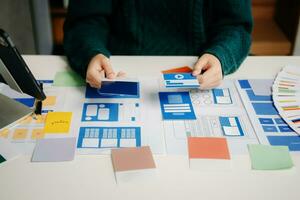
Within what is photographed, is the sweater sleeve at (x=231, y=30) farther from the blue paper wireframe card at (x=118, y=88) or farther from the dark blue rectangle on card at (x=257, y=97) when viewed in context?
the blue paper wireframe card at (x=118, y=88)

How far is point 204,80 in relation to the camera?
3.11 ft

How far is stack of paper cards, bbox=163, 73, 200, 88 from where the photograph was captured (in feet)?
2.88

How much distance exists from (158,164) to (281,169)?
0.23 m

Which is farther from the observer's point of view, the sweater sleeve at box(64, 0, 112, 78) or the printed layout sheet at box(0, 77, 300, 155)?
the sweater sleeve at box(64, 0, 112, 78)

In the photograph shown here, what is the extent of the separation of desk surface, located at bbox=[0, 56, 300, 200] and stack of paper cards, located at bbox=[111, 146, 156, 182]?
0.01 metres

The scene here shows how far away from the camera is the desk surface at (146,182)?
0.69 meters

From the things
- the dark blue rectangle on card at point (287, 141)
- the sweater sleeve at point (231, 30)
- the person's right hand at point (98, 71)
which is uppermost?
the sweater sleeve at point (231, 30)

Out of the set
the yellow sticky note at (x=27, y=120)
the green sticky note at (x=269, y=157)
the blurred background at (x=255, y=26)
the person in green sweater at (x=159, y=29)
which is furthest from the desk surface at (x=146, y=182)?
the blurred background at (x=255, y=26)

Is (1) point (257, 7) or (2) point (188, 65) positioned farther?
(1) point (257, 7)

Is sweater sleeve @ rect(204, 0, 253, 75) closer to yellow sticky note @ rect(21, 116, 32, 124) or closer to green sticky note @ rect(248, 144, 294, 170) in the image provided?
green sticky note @ rect(248, 144, 294, 170)

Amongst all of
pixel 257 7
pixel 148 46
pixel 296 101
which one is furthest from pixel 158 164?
pixel 257 7

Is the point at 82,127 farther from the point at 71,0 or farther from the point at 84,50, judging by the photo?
the point at 71,0

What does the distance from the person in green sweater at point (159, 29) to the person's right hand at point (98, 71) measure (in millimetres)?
29

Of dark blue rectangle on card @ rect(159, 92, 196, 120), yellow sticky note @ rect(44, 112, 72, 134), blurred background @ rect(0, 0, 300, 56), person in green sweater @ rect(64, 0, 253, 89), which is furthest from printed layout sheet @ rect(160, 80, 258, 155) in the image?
blurred background @ rect(0, 0, 300, 56)
